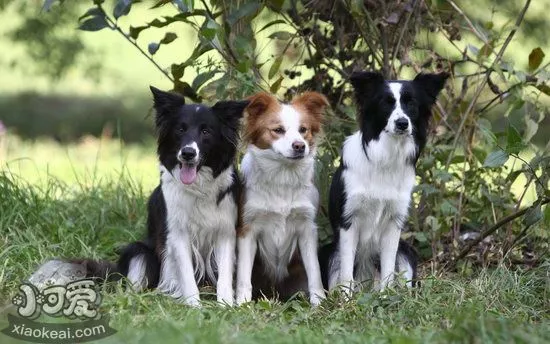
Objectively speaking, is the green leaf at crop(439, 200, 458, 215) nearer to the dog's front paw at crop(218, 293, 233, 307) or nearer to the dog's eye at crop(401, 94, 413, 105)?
the dog's eye at crop(401, 94, 413, 105)

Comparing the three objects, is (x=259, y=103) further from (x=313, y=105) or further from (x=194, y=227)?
(x=194, y=227)

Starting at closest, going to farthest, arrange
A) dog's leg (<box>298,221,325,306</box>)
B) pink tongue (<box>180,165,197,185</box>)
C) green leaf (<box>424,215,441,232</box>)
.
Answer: pink tongue (<box>180,165,197,185</box>) < dog's leg (<box>298,221,325,306</box>) < green leaf (<box>424,215,441,232</box>)

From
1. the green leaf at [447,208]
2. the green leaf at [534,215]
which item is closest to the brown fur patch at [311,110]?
the green leaf at [447,208]

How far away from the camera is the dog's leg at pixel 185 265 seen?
5.38 m

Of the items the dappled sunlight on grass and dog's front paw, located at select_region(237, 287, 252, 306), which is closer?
dog's front paw, located at select_region(237, 287, 252, 306)

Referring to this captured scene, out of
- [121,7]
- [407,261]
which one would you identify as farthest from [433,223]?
[121,7]

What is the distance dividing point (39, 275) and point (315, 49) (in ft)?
8.44

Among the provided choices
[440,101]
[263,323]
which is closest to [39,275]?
[263,323]

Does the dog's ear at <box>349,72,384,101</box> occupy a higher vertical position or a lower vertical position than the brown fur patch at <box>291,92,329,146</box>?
higher

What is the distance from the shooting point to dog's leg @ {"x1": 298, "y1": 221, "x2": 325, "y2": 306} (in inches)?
220

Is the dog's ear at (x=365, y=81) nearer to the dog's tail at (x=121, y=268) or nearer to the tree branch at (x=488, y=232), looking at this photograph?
the tree branch at (x=488, y=232)

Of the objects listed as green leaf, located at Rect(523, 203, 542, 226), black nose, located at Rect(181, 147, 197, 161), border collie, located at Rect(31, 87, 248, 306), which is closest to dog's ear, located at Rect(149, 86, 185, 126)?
border collie, located at Rect(31, 87, 248, 306)

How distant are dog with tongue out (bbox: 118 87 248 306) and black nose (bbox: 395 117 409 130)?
0.92 meters

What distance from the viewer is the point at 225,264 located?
216 inches
